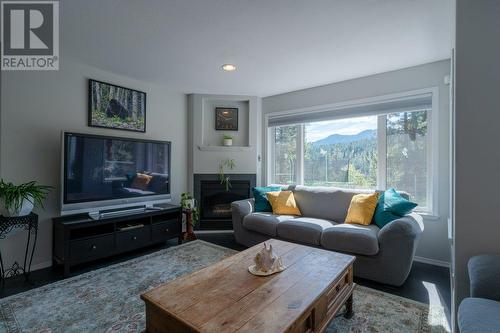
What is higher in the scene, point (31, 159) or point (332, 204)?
point (31, 159)

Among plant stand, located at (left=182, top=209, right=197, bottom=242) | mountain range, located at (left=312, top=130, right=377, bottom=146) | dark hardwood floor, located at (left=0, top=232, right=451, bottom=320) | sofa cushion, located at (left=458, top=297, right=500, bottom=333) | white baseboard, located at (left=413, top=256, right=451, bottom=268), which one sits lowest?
dark hardwood floor, located at (left=0, top=232, right=451, bottom=320)

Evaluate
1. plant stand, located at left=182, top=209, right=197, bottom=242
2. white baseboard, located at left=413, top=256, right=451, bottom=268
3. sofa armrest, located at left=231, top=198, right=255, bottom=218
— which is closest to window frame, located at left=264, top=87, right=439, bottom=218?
white baseboard, located at left=413, top=256, right=451, bottom=268

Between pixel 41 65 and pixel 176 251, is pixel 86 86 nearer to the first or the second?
pixel 41 65

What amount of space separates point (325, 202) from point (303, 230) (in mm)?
674

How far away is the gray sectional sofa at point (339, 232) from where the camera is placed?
2.23 meters

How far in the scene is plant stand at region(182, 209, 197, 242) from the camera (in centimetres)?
366

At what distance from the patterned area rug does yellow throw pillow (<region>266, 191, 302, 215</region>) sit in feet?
4.22

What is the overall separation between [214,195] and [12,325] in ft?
9.04

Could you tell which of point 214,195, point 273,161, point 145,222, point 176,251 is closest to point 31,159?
point 145,222

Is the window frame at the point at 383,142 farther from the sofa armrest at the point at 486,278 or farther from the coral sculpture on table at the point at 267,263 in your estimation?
the coral sculpture on table at the point at 267,263

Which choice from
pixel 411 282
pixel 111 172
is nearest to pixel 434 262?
pixel 411 282

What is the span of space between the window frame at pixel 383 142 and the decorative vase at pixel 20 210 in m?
3.11

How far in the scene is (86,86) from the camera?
3.02 metres

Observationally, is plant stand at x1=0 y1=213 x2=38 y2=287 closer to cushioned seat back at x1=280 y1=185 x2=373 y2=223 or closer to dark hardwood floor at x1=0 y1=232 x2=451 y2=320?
dark hardwood floor at x1=0 y1=232 x2=451 y2=320
